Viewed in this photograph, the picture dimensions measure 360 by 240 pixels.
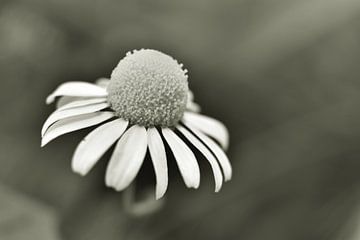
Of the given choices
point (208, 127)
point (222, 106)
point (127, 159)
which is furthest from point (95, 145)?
point (222, 106)

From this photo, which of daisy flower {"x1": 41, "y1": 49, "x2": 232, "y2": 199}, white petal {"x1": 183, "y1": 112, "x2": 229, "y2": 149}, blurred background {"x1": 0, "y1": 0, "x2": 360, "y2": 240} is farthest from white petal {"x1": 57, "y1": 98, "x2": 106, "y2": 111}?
blurred background {"x1": 0, "y1": 0, "x2": 360, "y2": 240}

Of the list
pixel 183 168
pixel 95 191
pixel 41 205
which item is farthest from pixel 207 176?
pixel 183 168

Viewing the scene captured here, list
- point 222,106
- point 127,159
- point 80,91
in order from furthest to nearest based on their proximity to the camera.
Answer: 1. point 222,106
2. point 80,91
3. point 127,159

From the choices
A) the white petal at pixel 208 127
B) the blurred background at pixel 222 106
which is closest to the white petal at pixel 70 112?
the white petal at pixel 208 127

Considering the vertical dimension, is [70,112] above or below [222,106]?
above

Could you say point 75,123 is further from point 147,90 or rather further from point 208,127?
point 208,127

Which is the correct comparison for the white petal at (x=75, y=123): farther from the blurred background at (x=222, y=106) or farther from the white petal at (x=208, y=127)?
the blurred background at (x=222, y=106)

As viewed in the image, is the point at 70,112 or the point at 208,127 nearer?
the point at 70,112

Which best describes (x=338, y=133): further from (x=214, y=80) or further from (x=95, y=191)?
(x=95, y=191)

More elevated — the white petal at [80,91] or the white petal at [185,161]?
the white petal at [80,91]
